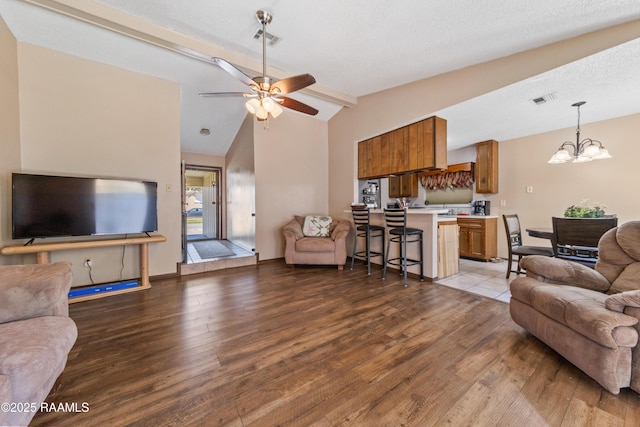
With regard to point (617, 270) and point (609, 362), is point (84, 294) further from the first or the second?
point (617, 270)

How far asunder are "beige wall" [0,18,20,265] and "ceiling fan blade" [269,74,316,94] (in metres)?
2.66

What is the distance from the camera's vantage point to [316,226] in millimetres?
4328

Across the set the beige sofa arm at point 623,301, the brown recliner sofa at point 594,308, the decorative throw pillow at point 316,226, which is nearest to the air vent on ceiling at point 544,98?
the brown recliner sofa at point 594,308

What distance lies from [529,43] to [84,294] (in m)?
5.37

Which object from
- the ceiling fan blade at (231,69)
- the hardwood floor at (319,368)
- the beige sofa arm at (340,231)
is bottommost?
the hardwood floor at (319,368)

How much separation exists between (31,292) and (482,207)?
587cm

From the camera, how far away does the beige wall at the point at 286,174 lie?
14.4 ft

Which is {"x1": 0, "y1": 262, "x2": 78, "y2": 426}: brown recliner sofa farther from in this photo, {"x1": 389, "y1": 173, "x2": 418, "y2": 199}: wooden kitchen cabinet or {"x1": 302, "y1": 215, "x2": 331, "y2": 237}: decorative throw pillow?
{"x1": 389, "y1": 173, "x2": 418, "y2": 199}: wooden kitchen cabinet

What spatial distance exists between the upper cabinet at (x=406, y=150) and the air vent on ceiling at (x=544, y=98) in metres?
1.00

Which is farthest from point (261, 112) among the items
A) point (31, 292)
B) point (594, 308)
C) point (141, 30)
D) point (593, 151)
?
point (593, 151)

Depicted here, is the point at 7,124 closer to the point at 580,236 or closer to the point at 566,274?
the point at 566,274

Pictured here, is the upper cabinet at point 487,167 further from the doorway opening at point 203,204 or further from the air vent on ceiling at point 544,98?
the doorway opening at point 203,204

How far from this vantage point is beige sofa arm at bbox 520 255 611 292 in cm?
182

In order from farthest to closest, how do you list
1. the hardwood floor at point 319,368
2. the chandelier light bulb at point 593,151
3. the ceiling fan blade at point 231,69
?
the chandelier light bulb at point 593,151
the ceiling fan blade at point 231,69
the hardwood floor at point 319,368
